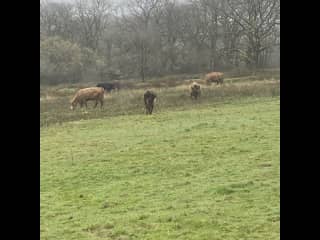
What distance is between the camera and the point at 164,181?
8.84 meters

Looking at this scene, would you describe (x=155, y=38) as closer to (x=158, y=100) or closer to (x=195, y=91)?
(x=195, y=91)

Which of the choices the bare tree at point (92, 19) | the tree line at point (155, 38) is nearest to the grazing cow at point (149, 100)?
the tree line at point (155, 38)

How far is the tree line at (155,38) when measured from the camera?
137 feet

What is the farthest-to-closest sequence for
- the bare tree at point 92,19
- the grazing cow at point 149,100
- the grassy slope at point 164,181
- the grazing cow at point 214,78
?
the bare tree at point 92,19, the grazing cow at point 214,78, the grazing cow at point 149,100, the grassy slope at point 164,181

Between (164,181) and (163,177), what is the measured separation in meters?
0.32

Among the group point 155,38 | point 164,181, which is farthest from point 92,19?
point 164,181

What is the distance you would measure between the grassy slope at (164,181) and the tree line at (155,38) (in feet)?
83.2

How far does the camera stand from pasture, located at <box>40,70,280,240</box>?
249 inches

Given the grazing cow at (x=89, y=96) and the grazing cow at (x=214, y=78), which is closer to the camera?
the grazing cow at (x=89, y=96)

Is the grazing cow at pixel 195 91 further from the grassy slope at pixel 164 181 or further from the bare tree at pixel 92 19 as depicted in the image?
the bare tree at pixel 92 19
